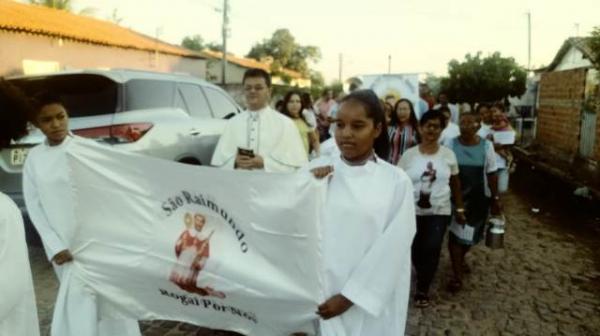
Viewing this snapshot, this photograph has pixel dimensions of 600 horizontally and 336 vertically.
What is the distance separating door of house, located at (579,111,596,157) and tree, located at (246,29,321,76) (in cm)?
4456

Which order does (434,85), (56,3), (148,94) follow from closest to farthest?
(148,94)
(56,3)
(434,85)

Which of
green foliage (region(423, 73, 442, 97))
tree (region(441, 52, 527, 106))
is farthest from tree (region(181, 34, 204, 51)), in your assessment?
tree (region(441, 52, 527, 106))

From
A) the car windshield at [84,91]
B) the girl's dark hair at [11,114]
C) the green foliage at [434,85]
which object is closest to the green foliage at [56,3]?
the green foliage at [434,85]

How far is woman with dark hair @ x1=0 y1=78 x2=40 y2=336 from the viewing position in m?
1.68

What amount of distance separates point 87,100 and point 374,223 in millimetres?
3879

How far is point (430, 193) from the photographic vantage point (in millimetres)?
4652

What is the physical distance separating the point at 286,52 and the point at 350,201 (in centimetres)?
5370

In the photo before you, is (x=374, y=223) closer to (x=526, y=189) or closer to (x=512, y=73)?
(x=526, y=189)

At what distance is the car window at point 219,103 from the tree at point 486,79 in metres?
27.7

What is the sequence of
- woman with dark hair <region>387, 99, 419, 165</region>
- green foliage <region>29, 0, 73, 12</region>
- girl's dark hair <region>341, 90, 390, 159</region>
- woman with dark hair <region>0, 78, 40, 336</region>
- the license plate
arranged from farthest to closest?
green foliage <region>29, 0, 73, 12</region> < woman with dark hair <region>387, 99, 419, 165</region> < the license plate < girl's dark hair <region>341, 90, 390, 159</region> < woman with dark hair <region>0, 78, 40, 336</region>

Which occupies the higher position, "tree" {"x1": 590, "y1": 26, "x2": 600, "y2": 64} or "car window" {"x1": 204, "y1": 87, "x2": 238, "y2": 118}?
"tree" {"x1": 590, "y1": 26, "x2": 600, "y2": 64}

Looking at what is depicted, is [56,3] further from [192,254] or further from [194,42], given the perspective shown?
[194,42]

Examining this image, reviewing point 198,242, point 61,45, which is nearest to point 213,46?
point 61,45

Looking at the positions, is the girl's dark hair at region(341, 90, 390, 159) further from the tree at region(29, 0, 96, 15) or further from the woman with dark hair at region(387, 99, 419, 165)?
the tree at region(29, 0, 96, 15)
